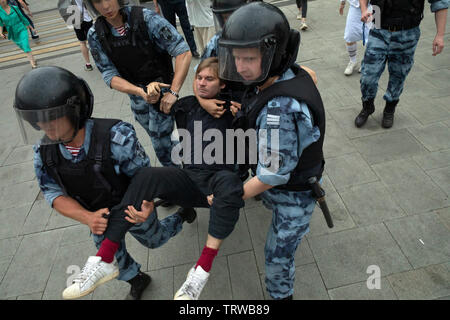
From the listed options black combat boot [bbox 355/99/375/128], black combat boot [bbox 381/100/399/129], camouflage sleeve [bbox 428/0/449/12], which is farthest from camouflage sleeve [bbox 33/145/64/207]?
camouflage sleeve [bbox 428/0/449/12]

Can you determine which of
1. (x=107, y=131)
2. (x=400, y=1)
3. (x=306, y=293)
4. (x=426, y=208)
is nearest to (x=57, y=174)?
(x=107, y=131)

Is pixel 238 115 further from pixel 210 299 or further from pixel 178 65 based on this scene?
pixel 210 299

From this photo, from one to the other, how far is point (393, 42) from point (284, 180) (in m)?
2.70

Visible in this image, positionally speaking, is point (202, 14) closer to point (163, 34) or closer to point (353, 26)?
point (353, 26)

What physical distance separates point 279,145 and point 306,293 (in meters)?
1.43

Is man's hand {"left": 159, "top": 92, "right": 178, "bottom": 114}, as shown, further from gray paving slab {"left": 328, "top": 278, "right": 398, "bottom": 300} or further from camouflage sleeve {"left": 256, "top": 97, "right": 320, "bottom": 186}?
gray paving slab {"left": 328, "top": 278, "right": 398, "bottom": 300}

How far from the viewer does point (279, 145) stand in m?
1.48

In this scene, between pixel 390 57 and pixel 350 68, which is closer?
pixel 390 57

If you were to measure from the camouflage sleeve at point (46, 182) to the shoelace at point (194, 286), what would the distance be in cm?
101

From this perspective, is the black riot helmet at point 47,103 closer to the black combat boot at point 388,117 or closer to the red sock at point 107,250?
the red sock at point 107,250

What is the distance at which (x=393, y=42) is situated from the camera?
10.7 feet

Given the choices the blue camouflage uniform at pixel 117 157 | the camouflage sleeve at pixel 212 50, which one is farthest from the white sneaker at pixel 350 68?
the blue camouflage uniform at pixel 117 157

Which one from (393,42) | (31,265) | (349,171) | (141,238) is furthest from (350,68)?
(31,265)

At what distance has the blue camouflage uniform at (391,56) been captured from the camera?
3189 mm
